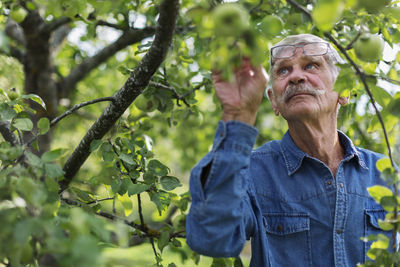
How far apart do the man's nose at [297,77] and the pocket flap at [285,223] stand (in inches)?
21.1

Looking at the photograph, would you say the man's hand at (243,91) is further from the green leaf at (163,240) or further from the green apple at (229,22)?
the green leaf at (163,240)

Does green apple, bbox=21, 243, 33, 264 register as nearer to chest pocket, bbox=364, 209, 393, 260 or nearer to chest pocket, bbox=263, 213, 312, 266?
chest pocket, bbox=263, 213, 312, 266

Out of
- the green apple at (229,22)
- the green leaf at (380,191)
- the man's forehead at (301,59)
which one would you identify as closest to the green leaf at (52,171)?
the green apple at (229,22)

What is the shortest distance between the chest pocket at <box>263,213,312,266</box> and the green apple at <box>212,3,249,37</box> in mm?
1104

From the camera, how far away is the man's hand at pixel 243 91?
1206 mm

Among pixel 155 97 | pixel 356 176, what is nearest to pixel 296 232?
pixel 356 176

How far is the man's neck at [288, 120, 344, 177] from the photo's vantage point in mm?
1803

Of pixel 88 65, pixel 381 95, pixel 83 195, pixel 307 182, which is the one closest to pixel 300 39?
pixel 307 182

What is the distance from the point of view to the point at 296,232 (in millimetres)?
1680

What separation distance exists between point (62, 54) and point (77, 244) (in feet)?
10.0

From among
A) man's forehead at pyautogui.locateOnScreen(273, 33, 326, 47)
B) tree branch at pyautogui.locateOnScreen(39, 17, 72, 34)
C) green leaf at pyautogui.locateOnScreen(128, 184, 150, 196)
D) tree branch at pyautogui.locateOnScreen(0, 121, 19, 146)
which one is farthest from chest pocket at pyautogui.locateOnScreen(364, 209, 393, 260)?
tree branch at pyautogui.locateOnScreen(39, 17, 72, 34)

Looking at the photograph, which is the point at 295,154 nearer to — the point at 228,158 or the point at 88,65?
the point at 228,158

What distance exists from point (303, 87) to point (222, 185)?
72cm

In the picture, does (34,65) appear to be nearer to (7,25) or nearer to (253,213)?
(7,25)
